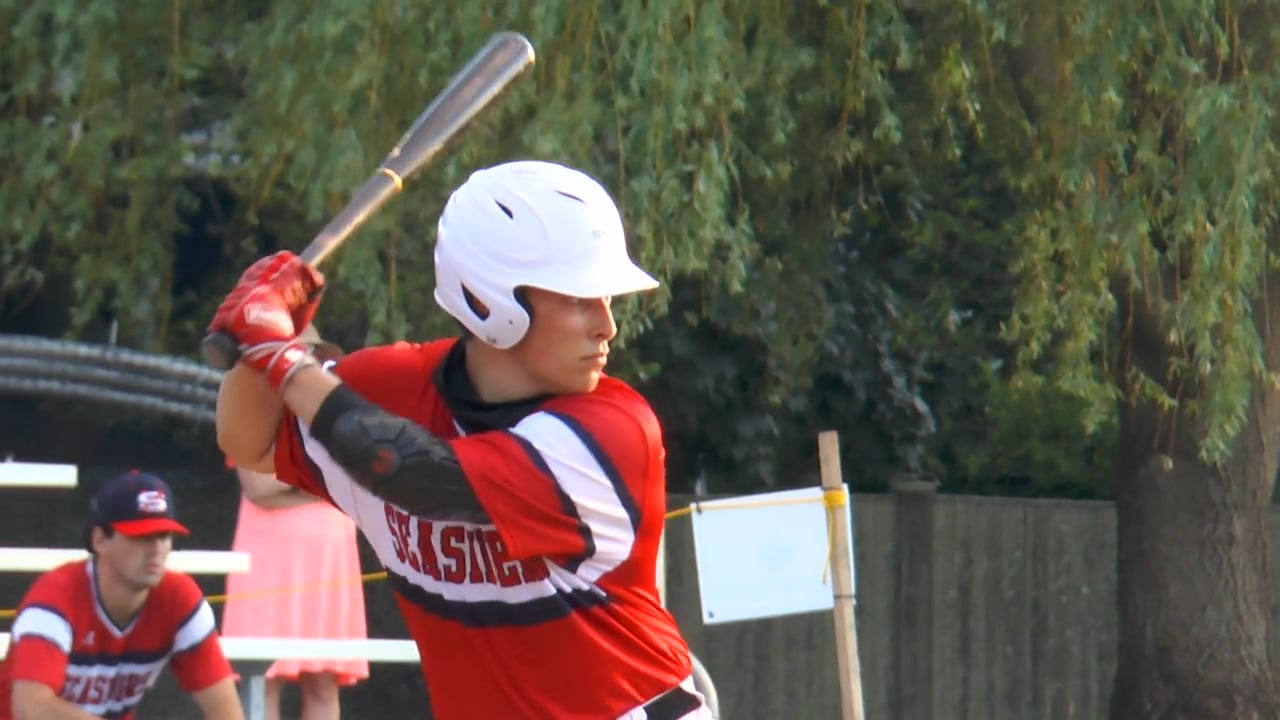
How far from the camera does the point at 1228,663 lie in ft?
34.0

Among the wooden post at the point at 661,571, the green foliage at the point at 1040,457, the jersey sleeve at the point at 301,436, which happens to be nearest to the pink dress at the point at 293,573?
the wooden post at the point at 661,571

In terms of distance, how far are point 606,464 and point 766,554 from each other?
4.62 metres

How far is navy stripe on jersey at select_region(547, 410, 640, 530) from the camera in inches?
118

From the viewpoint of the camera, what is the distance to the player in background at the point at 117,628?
569 cm

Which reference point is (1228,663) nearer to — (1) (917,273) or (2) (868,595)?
(2) (868,595)

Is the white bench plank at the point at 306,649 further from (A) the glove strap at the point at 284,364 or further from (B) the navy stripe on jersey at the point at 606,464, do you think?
(B) the navy stripe on jersey at the point at 606,464

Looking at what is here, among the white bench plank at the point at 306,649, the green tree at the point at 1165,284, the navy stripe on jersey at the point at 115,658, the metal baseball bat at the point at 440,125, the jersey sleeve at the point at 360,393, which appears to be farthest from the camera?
the green tree at the point at 1165,284

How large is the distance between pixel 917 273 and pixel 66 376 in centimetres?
585

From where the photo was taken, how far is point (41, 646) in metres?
5.68

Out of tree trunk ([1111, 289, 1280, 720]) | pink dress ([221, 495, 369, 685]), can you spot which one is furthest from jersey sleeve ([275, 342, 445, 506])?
tree trunk ([1111, 289, 1280, 720])

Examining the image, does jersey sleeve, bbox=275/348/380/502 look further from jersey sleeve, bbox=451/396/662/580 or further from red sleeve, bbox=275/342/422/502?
jersey sleeve, bbox=451/396/662/580

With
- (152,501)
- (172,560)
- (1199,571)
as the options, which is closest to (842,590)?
(172,560)

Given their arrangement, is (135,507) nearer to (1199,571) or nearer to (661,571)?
(661,571)

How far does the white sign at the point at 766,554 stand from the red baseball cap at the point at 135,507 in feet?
7.15
